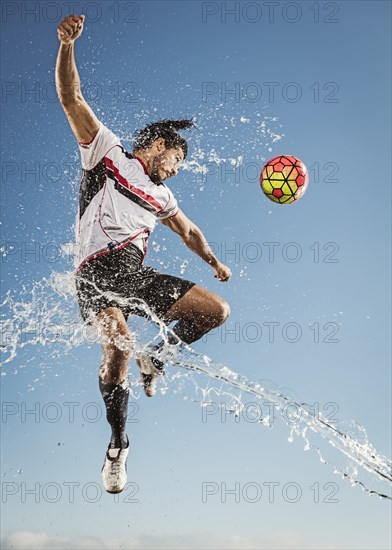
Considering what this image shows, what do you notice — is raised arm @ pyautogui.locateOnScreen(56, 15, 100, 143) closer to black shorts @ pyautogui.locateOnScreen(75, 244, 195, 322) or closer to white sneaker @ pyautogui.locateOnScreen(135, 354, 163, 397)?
black shorts @ pyautogui.locateOnScreen(75, 244, 195, 322)

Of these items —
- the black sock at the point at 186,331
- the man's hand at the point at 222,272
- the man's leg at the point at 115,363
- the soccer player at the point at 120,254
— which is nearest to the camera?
the man's leg at the point at 115,363

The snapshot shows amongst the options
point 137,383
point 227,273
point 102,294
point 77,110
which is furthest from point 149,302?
point 77,110

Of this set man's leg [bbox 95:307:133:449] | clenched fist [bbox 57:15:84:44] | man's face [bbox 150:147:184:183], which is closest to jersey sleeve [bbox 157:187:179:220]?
man's face [bbox 150:147:184:183]

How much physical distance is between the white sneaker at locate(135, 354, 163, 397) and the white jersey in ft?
4.55

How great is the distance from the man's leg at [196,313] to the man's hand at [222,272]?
107 centimetres

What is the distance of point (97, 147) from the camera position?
23.3ft

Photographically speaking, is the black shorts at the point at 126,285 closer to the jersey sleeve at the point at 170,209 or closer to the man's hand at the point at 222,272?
the jersey sleeve at the point at 170,209

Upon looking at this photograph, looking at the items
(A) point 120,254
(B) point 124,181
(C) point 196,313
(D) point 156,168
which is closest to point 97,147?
(B) point 124,181

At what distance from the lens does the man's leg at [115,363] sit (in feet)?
21.3

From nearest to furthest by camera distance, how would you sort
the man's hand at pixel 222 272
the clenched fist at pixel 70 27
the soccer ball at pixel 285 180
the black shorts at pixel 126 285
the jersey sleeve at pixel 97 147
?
the clenched fist at pixel 70 27
the black shorts at pixel 126 285
the jersey sleeve at pixel 97 147
the soccer ball at pixel 285 180
the man's hand at pixel 222 272

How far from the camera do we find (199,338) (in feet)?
24.4

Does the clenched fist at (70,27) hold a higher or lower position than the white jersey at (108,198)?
higher

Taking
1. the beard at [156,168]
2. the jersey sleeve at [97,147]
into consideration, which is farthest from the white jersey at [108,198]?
the beard at [156,168]

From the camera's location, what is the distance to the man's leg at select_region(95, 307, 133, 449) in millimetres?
6500
